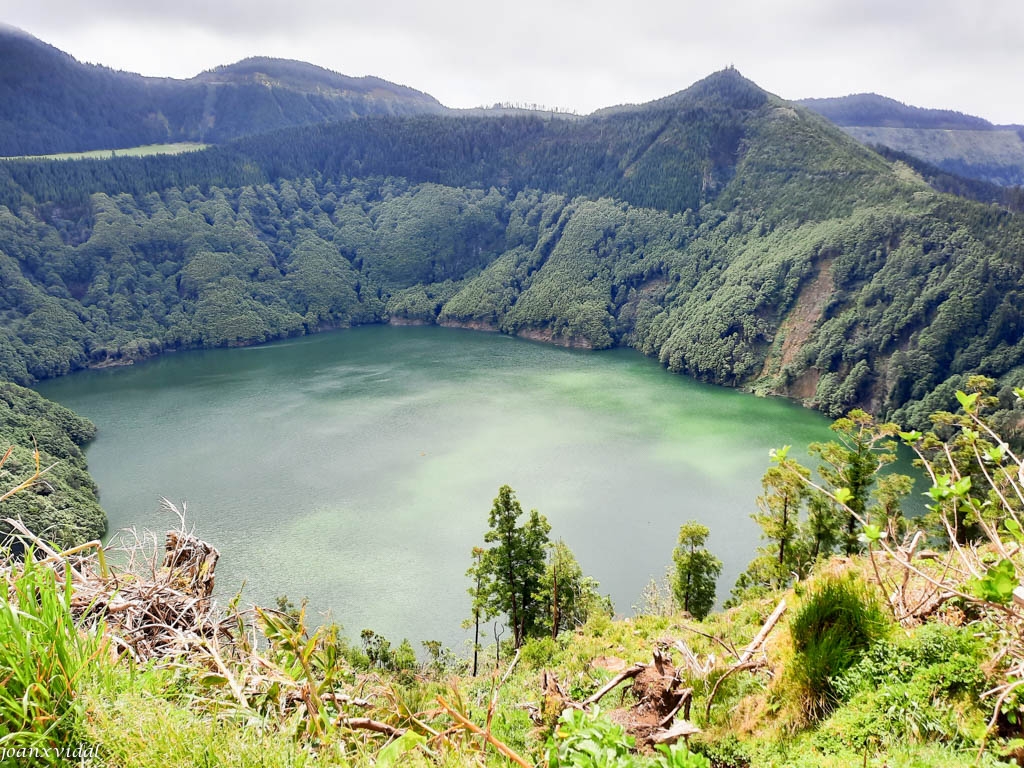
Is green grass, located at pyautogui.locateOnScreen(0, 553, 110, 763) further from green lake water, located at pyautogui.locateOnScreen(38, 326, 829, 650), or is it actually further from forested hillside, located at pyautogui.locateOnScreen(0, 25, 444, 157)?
forested hillside, located at pyautogui.locateOnScreen(0, 25, 444, 157)

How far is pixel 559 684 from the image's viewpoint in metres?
4.34

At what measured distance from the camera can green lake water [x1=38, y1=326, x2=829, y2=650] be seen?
101ft

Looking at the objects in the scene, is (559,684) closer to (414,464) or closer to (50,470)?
(50,470)

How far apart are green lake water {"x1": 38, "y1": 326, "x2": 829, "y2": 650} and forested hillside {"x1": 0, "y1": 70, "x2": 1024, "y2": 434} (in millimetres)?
10974

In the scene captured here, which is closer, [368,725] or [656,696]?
[368,725]

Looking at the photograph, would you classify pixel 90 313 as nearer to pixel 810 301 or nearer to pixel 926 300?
pixel 810 301

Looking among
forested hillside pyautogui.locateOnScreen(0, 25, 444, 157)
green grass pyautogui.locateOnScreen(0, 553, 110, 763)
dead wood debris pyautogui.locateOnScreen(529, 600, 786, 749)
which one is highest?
forested hillside pyautogui.locateOnScreen(0, 25, 444, 157)

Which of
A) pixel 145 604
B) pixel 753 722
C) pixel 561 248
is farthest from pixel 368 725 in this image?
pixel 561 248

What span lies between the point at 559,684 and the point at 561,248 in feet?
360

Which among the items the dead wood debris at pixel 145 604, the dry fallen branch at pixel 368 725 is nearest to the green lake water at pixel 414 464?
the dead wood debris at pixel 145 604

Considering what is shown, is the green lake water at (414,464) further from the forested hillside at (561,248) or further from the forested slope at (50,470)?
the forested hillside at (561,248)

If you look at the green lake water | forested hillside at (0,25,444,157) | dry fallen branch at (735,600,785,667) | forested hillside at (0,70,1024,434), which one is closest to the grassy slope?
dry fallen branch at (735,600,785,667)

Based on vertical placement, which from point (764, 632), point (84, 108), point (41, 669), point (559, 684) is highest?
point (84, 108)

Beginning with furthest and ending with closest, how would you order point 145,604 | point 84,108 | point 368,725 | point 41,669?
point 84,108, point 145,604, point 368,725, point 41,669
